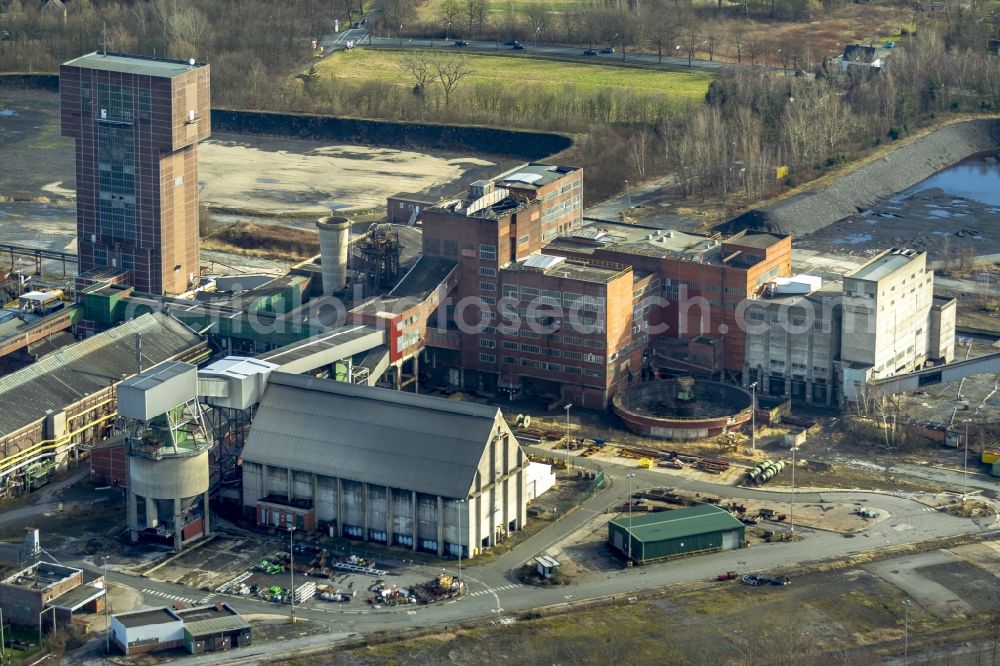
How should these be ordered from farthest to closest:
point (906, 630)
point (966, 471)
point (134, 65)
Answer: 1. point (134, 65)
2. point (966, 471)
3. point (906, 630)

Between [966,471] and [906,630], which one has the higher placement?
[966,471]

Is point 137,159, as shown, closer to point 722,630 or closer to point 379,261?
point 379,261

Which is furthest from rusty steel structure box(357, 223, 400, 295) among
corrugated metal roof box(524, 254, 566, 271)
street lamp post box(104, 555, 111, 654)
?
street lamp post box(104, 555, 111, 654)

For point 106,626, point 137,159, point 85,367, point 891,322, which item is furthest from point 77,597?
point 891,322

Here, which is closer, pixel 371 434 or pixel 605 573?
pixel 605 573

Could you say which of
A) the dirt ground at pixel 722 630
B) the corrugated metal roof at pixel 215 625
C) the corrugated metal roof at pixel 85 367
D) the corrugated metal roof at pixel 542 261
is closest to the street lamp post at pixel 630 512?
the dirt ground at pixel 722 630

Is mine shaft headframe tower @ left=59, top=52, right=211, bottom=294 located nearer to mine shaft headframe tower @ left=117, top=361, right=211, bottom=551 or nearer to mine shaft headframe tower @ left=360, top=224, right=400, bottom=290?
mine shaft headframe tower @ left=360, top=224, right=400, bottom=290
